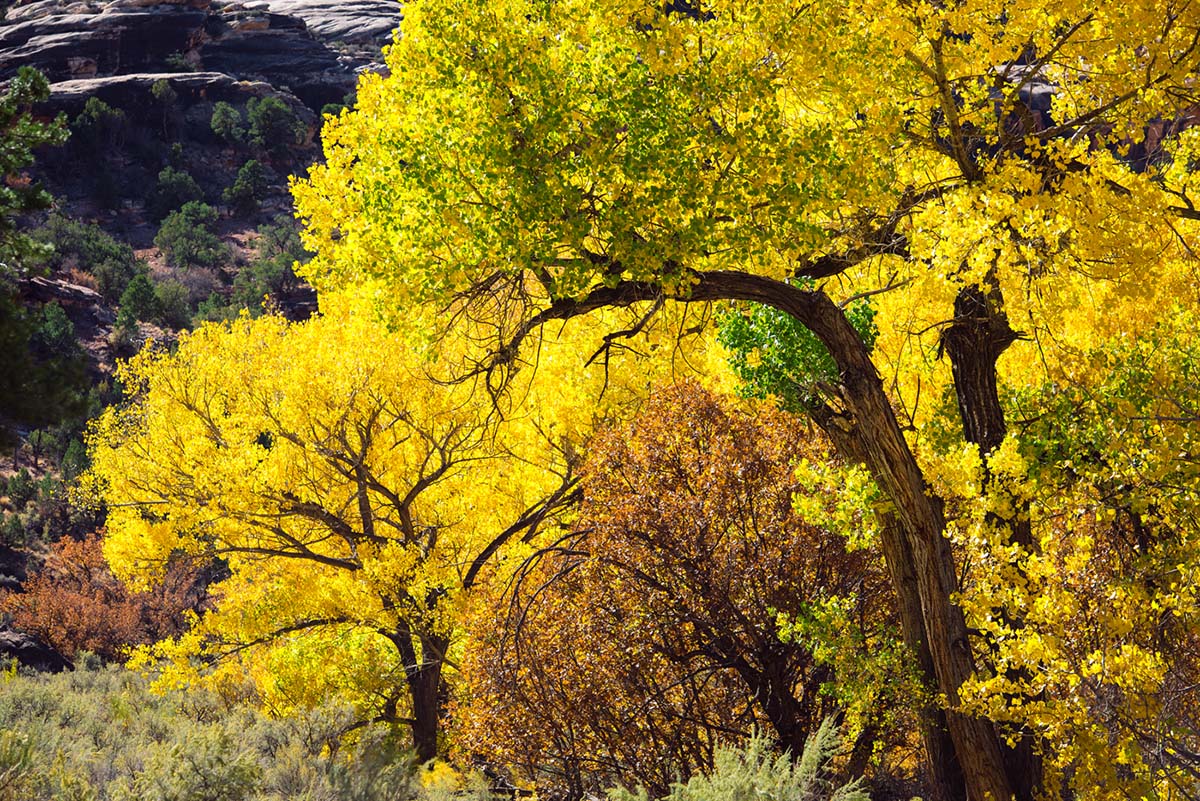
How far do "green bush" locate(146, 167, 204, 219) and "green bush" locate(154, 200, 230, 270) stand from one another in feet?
13.9

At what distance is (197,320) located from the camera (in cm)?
5059

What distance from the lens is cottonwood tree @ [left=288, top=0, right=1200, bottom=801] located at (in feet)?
19.5

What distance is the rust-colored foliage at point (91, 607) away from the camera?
3158 centimetres

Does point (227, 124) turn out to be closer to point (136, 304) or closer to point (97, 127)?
point (97, 127)

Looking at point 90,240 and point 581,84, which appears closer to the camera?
point 581,84

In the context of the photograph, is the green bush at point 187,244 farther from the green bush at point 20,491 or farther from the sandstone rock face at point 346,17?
the sandstone rock face at point 346,17

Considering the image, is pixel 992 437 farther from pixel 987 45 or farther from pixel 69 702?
pixel 69 702

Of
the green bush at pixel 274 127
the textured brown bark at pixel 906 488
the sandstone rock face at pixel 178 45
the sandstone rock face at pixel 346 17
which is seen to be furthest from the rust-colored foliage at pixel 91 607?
the sandstone rock face at pixel 346 17

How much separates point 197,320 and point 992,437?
4893cm

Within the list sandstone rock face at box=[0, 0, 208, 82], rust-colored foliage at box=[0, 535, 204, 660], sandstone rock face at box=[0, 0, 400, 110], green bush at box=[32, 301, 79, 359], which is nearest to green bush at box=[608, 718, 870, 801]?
rust-colored foliage at box=[0, 535, 204, 660]

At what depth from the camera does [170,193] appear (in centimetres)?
6938

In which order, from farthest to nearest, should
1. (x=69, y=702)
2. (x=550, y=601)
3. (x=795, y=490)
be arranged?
1. (x=69, y=702)
2. (x=550, y=601)
3. (x=795, y=490)

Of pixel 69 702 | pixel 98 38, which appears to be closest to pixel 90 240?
pixel 98 38

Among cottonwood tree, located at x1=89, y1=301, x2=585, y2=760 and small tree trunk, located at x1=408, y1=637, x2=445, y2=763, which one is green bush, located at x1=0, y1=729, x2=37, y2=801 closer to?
cottonwood tree, located at x1=89, y1=301, x2=585, y2=760
